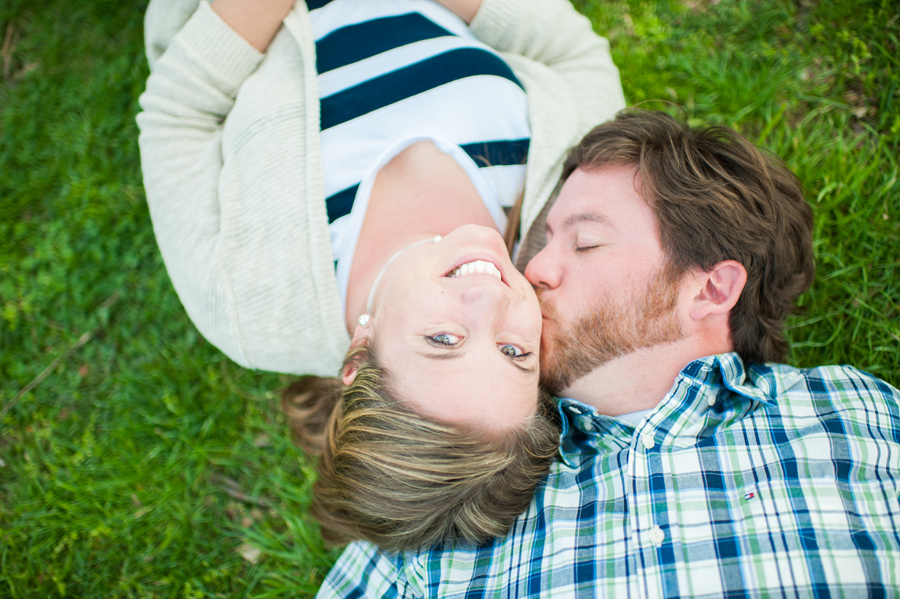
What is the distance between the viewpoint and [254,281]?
8.58 feet

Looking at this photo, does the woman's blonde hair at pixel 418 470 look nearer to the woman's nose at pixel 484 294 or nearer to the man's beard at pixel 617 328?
the man's beard at pixel 617 328

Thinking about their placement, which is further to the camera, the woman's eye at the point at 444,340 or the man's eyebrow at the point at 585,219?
the man's eyebrow at the point at 585,219

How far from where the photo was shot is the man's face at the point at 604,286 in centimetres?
242

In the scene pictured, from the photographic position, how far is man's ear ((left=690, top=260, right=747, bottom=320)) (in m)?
2.45

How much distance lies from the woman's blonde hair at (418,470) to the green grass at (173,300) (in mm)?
1015

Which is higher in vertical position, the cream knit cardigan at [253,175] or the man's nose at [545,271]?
the cream knit cardigan at [253,175]

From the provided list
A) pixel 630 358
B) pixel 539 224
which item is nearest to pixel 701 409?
pixel 630 358

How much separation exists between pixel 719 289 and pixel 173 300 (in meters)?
3.47

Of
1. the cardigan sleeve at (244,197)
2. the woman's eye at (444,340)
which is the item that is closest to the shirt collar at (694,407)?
the woman's eye at (444,340)

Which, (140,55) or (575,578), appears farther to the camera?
(140,55)

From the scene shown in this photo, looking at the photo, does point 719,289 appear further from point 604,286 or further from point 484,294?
point 484,294

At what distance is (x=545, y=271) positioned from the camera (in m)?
2.55

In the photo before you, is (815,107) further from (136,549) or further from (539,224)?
(136,549)

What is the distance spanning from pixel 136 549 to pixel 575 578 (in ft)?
8.85
